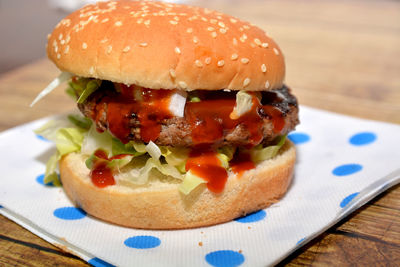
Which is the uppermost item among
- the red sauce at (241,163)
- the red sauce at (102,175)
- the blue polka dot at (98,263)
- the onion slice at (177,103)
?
the onion slice at (177,103)

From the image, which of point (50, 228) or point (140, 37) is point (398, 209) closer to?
point (140, 37)

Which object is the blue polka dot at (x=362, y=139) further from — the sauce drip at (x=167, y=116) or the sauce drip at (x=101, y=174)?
the sauce drip at (x=101, y=174)

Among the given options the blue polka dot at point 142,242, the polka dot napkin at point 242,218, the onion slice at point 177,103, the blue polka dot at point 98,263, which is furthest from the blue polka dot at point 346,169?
the blue polka dot at point 98,263

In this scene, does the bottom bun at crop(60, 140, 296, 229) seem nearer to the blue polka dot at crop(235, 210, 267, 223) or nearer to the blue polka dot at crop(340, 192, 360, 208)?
the blue polka dot at crop(235, 210, 267, 223)

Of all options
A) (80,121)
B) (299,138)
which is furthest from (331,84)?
(80,121)

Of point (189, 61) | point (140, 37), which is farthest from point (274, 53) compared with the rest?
point (140, 37)

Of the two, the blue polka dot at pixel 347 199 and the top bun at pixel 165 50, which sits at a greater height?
the top bun at pixel 165 50
